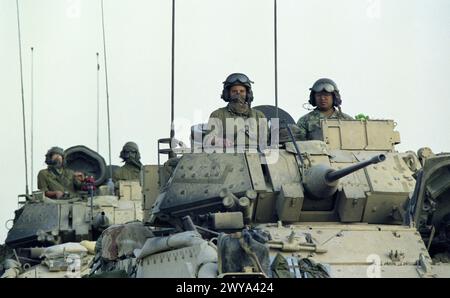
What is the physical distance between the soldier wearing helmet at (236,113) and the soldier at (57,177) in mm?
12209

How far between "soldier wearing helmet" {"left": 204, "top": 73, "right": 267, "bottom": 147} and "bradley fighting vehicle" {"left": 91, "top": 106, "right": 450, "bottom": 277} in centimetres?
48

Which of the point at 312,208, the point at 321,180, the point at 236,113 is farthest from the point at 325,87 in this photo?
the point at 321,180

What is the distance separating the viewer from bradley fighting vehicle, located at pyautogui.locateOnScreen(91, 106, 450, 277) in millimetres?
19500

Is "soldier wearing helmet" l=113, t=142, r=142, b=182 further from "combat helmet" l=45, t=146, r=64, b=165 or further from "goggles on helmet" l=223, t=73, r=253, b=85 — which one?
"goggles on helmet" l=223, t=73, r=253, b=85

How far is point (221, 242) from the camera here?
57.4 ft

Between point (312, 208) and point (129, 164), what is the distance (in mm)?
17123

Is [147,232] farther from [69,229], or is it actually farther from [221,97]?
[69,229]

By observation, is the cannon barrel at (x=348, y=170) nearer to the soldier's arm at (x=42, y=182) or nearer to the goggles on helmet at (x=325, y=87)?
the goggles on helmet at (x=325, y=87)

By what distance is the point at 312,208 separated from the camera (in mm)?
21453

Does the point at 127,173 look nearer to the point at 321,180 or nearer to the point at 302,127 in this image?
the point at 302,127

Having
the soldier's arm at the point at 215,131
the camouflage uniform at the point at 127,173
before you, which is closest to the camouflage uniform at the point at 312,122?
the soldier's arm at the point at 215,131

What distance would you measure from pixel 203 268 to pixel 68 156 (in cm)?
1970

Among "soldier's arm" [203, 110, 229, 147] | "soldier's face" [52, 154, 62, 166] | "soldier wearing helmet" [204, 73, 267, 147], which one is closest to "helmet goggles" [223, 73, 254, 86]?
"soldier wearing helmet" [204, 73, 267, 147]
